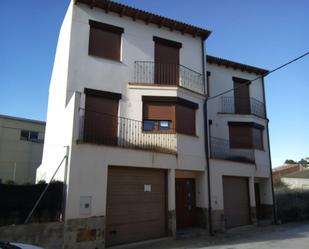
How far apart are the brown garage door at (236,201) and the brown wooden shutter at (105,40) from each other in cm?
846

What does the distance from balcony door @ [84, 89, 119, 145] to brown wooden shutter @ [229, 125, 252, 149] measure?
8.29 meters

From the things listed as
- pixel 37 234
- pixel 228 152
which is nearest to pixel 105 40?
pixel 37 234

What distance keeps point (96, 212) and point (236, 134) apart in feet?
36.0

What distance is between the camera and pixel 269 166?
59.9 feet

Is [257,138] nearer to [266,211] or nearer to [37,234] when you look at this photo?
[266,211]

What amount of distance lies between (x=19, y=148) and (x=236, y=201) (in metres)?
18.4

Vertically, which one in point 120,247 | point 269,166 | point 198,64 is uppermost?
point 198,64

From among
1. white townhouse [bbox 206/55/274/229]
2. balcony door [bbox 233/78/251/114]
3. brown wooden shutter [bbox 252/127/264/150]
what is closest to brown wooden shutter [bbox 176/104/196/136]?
white townhouse [bbox 206/55/274/229]

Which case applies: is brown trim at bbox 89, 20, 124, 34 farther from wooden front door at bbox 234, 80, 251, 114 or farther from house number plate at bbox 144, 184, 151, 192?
wooden front door at bbox 234, 80, 251, 114

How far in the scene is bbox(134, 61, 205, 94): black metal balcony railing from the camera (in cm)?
1384

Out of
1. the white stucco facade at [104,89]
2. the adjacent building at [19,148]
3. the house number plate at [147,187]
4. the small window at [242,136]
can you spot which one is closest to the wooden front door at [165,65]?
the white stucco facade at [104,89]

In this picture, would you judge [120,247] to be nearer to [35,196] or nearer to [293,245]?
[35,196]

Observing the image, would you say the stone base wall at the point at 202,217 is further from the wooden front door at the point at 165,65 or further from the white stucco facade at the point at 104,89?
the wooden front door at the point at 165,65

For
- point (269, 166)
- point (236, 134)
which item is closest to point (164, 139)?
point (236, 134)
